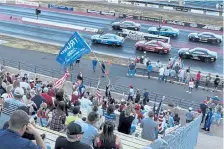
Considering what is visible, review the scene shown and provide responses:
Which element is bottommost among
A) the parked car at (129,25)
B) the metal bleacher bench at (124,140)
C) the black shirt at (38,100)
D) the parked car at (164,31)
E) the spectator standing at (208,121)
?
the spectator standing at (208,121)

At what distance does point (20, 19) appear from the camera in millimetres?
50375

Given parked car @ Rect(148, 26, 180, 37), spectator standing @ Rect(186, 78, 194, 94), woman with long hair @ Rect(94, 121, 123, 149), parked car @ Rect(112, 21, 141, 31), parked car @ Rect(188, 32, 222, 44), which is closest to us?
woman with long hair @ Rect(94, 121, 123, 149)

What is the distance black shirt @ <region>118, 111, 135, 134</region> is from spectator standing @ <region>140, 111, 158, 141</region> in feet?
1.42

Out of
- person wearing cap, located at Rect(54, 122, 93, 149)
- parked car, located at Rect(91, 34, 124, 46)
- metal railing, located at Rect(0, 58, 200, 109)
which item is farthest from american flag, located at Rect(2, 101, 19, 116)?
parked car, located at Rect(91, 34, 124, 46)

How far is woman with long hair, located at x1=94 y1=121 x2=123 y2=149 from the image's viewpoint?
819 cm

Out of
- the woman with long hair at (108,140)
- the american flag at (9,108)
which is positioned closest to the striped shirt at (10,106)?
the american flag at (9,108)

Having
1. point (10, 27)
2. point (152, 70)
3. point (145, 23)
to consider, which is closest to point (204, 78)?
point (152, 70)

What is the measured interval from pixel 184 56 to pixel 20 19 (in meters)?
22.4

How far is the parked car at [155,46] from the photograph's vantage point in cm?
3756

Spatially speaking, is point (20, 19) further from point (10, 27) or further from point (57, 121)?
point (57, 121)

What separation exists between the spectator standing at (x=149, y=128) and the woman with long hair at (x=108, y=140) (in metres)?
3.51

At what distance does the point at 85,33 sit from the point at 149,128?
110ft

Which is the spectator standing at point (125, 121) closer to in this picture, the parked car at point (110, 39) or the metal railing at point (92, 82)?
the metal railing at point (92, 82)

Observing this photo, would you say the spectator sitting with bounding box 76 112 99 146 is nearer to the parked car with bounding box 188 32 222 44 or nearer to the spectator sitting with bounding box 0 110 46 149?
the spectator sitting with bounding box 0 110 46 149
